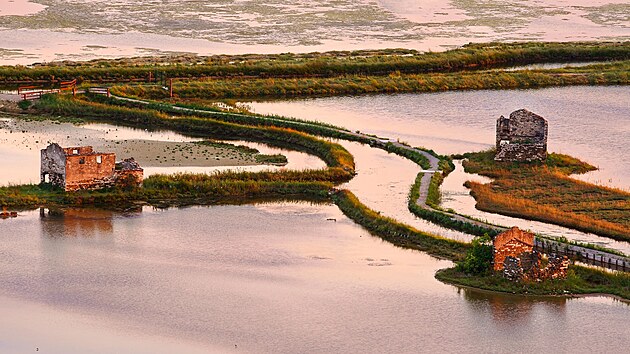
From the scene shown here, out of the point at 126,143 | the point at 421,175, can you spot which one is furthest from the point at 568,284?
the point at 126,143

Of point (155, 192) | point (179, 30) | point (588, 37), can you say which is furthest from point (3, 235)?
point (588, 37)

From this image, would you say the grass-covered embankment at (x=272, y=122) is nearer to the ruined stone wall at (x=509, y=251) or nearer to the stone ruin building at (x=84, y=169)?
the stone ruin building at (x=84, y=169)

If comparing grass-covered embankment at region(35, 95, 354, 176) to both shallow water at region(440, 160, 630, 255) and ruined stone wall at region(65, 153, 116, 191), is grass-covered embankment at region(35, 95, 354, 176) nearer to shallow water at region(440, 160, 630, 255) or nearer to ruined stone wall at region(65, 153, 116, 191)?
shallow water at region(440, 160, 630, 255)

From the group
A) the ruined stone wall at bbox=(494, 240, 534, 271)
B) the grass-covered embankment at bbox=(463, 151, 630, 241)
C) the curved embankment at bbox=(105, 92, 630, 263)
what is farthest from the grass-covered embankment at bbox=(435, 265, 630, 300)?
the grass-covered embankment at bbox=(463, 151, 630, 241)

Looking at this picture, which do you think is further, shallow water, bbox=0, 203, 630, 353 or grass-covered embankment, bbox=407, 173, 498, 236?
grass-covered embankment, bbox=407, 173, 498, 236

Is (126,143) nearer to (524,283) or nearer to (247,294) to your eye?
(247,294)

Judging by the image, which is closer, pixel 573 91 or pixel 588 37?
pixel 573 91

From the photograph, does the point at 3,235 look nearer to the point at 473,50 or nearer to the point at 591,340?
the point at 591,340
